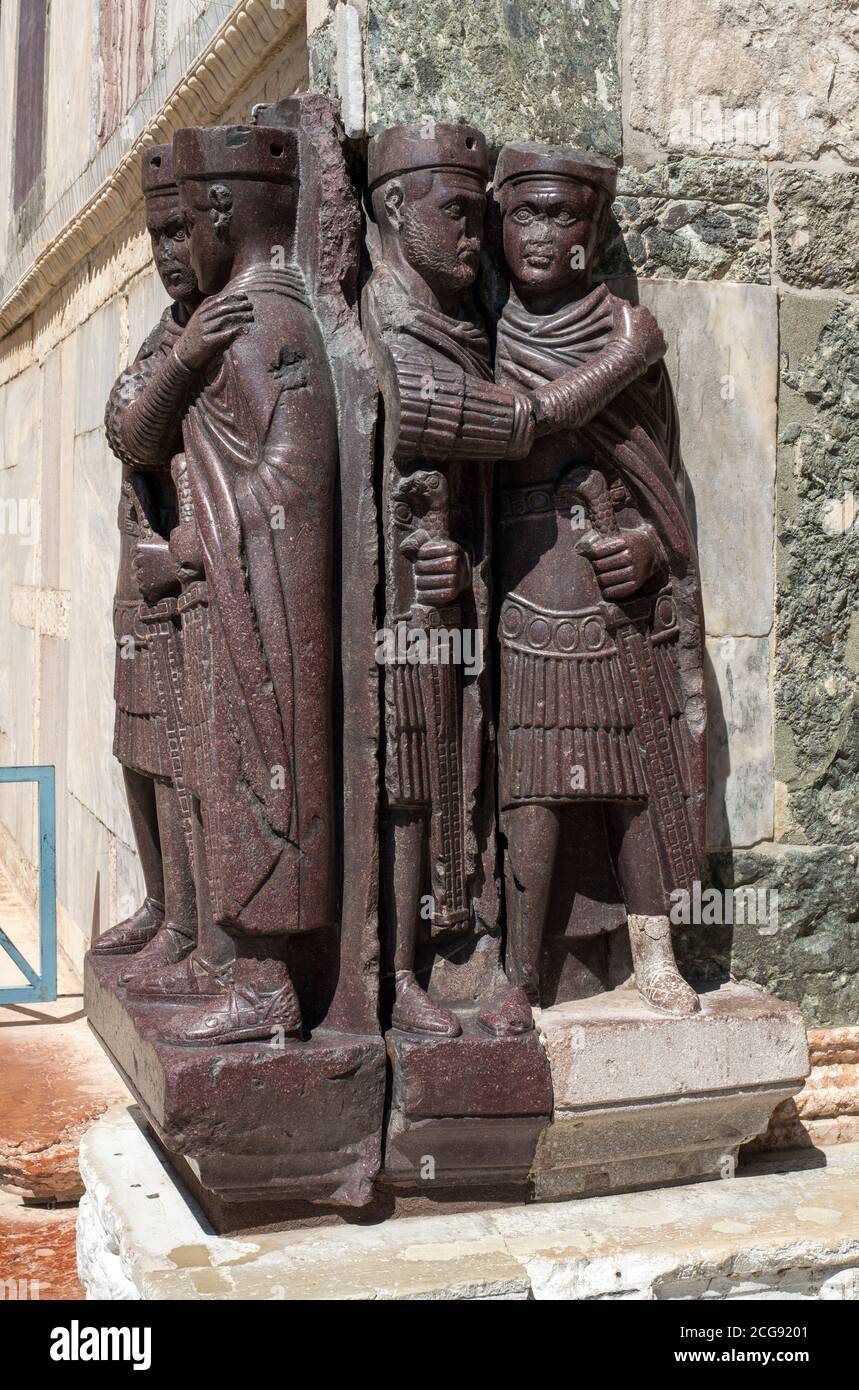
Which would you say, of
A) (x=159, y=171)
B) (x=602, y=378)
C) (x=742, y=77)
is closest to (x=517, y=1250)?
(x=602, y=378)

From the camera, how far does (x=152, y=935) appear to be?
4.04 metres

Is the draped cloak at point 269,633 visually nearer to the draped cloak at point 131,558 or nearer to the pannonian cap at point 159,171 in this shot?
the draped cloak at point 131,558

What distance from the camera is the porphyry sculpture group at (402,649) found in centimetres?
319

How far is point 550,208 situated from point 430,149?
299 millimetres

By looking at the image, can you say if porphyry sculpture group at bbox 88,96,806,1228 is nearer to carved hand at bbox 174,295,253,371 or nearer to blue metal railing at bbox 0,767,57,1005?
carved hand at bbox 174,295,253,371

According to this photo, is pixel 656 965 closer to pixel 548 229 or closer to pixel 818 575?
pixel 818 575

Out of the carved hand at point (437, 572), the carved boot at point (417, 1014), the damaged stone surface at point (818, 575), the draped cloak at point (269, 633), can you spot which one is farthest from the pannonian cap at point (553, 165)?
the carved boot at point (417, 1014)

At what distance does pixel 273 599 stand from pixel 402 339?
621 mm

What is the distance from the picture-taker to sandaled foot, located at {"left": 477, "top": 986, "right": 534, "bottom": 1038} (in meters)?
3.32

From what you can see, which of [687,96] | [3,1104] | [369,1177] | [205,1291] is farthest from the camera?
[3,1104]

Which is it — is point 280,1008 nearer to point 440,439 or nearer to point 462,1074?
point 462,1074

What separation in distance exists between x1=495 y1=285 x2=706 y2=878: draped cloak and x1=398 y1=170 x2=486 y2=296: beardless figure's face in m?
0.21

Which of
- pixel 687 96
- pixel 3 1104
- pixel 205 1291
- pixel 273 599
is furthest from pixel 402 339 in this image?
pixel 3 1104

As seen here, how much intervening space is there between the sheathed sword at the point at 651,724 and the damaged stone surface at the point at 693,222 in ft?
1.99
